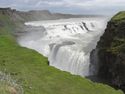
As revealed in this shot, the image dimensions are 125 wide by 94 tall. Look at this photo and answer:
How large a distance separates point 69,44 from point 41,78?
70.3 meters

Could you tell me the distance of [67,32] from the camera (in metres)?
146

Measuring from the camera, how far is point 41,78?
4159 cm

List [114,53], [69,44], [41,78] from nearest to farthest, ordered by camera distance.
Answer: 1. [41,78]
2. [114,53]
3. [69,44]

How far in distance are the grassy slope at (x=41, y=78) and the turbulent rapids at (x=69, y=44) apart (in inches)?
1682

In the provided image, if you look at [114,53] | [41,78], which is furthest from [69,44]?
[41,78]

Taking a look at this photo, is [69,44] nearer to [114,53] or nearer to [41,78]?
[114,53]

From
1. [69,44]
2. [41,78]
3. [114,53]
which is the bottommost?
[69,44]

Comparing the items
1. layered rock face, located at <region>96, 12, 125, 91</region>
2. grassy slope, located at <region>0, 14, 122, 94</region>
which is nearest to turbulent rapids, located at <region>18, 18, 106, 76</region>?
layered rock face, located at <region>96, 12, 125, 91</region>

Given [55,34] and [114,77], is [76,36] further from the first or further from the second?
[114,77]

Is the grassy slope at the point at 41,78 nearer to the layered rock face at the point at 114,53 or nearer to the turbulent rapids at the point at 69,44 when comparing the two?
the layered rock face at the point at 114,53

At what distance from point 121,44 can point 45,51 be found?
30.7m

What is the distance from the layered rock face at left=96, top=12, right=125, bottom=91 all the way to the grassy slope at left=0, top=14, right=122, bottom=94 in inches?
1288

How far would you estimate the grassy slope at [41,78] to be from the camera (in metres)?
37.8

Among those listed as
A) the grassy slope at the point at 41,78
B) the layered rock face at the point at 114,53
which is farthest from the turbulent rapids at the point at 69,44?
the grassy slope at the point at 41,78
